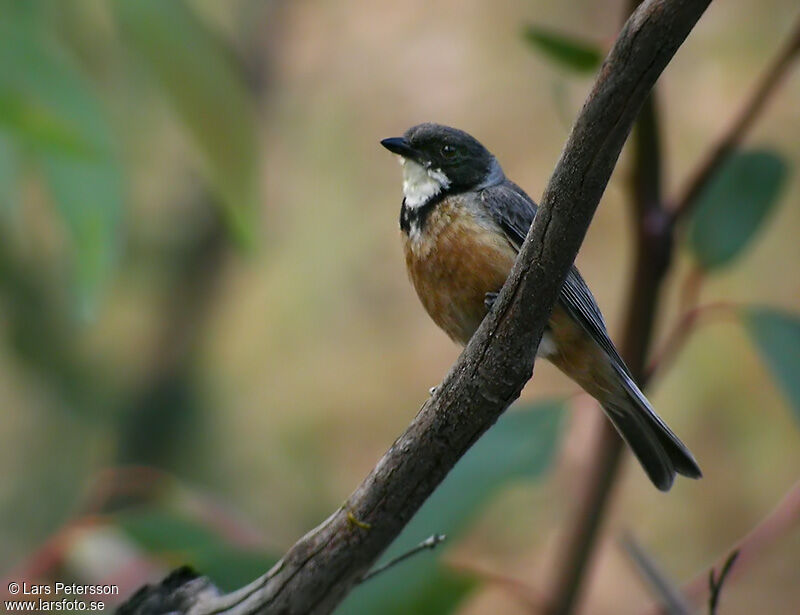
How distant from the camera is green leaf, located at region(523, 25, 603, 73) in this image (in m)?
3.02

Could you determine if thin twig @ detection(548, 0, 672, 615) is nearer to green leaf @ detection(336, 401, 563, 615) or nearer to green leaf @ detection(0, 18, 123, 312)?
green leaf @ detection(336, 401, 563, 615)

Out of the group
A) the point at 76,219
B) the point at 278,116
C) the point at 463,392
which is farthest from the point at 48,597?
the point at 278,116

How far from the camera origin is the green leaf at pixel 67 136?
9.57ft

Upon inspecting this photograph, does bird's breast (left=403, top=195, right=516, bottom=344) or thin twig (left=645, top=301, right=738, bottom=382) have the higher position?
bird's breast (left=403, top=195, right=516, bottom=344)

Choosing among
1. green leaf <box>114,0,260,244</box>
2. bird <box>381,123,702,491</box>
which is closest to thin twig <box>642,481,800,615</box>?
bird <box>381,123,702,491</box>

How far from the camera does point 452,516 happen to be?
10.3ft

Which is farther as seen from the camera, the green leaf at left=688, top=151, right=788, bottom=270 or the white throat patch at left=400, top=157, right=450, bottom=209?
the green leaf at left=688, top=151, right=788, bottom=270

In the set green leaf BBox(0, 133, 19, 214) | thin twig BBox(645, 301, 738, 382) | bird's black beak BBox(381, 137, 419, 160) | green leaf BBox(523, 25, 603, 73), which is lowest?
thin twig BBox(645, 301, 738, 382)

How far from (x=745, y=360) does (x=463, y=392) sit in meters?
3.68

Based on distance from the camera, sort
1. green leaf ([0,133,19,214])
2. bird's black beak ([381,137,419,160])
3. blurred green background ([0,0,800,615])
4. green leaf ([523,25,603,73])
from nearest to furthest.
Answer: green leaf ([523,25,603,73])
bird's black beak ([381,137,419,160])
green leaf ([0,133,19,214])
blurred green background ([0,0,800,615])

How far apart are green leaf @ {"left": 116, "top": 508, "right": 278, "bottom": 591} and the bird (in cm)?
89

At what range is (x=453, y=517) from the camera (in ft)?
10.2

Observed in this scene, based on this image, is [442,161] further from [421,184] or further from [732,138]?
[732,138]

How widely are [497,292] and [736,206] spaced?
1036mm
